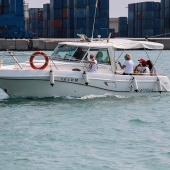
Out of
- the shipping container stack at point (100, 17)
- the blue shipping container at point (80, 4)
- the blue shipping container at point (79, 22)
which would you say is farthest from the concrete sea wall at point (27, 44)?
the blue shipping container at point (80, 4)

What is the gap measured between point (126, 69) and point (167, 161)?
9.28 meters

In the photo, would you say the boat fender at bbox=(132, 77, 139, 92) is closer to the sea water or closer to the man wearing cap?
the sea water

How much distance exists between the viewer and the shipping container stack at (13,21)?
9138 cm

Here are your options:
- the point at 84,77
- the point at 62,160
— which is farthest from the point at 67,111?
the point at 62,160

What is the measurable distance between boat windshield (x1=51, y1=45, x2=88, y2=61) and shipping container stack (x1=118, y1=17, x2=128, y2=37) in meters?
112

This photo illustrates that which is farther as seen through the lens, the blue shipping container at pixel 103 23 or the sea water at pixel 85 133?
the blue shipping container at pixel 103 23

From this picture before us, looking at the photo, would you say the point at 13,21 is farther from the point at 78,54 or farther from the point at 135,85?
the point at 135,85

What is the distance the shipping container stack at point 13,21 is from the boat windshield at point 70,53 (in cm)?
6882

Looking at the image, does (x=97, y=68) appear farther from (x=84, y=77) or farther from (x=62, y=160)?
(x=62, y=160)

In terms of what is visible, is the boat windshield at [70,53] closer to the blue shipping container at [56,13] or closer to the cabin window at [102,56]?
the cabin window at [102,56]

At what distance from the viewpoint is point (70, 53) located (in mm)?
22781

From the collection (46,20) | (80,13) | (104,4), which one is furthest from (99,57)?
(46,20)

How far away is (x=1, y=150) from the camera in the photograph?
14836 millimetres

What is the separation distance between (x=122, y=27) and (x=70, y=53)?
374 feet
